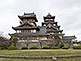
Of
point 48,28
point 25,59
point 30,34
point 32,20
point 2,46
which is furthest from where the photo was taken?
point 48,28

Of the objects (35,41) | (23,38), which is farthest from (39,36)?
(23,38)

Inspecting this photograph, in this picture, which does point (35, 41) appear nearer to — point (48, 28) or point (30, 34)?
point (30, 34)

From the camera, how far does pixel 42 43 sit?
110 feet

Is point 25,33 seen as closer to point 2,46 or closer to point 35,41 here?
point 35,41

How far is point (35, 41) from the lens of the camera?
3319cm

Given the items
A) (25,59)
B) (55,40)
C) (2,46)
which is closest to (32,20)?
(55,40)

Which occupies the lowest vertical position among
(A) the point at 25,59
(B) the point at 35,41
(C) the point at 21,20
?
(A) the point at 25,59

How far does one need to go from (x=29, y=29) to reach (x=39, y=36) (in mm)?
4775

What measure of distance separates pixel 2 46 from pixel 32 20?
16.7 m

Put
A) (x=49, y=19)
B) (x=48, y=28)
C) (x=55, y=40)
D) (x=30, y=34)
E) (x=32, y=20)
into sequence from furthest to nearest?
(x=49, y=19) → (x=48, y=28) → (x=32, y=20) → (x=30, y=34) → (x=55, y=40)

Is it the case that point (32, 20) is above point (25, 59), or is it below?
above

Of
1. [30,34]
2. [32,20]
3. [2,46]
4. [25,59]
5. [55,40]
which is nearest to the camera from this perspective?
[25,59]

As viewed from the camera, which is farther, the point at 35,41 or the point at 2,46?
the point at 35,41

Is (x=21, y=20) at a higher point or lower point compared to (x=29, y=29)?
higher
